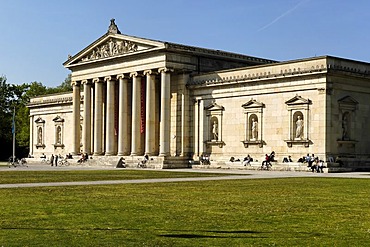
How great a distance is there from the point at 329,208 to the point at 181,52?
60721 mm

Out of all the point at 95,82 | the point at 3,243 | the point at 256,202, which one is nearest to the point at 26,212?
the point at 3,243

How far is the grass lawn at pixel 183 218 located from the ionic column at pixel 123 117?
57614 millimetres

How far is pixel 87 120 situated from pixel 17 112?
60.2m

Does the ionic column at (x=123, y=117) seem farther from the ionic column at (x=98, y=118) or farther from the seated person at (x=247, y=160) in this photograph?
the seated person at (x=247, y=160)

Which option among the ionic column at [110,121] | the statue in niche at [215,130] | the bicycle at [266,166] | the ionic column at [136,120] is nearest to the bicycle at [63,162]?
the ionic column at [110,121]

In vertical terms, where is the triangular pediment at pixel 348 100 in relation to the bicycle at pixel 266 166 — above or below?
above

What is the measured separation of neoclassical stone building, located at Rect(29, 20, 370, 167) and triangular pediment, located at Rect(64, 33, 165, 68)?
0.15 metres

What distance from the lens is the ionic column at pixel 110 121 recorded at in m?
91.4

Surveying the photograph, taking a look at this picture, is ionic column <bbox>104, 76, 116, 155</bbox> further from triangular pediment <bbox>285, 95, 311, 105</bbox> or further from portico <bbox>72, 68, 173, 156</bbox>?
triangular pediment <bbox>285, 95, 311, 105</bbox>

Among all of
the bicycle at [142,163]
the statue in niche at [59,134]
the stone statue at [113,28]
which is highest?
the stone statue at [113,28]

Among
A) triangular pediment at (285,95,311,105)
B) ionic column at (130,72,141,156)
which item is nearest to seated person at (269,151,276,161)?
triangular pediment at (285,95,311,105)

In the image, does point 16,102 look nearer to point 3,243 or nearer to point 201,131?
point 201,131

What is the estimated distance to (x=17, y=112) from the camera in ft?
500

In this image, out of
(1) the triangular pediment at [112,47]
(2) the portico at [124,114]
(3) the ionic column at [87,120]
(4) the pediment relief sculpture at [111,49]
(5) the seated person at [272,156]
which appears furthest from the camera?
(3) the ionic column at [87,120]
